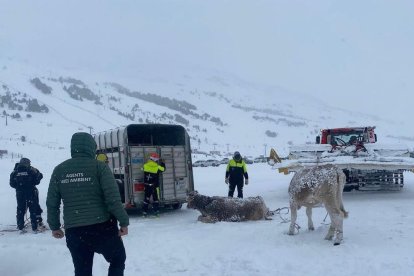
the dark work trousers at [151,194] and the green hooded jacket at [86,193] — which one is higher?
the green hooded jacket at [86,193]

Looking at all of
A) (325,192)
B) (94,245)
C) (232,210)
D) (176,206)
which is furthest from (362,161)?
(94,245)

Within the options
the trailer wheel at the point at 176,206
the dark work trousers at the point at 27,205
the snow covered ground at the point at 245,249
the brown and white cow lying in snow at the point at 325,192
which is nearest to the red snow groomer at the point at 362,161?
the snow covered ground at the point at 245,249

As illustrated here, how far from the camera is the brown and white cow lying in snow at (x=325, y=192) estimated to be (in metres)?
7.41

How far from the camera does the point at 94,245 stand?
14.6ft

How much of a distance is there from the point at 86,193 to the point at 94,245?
0.55 m

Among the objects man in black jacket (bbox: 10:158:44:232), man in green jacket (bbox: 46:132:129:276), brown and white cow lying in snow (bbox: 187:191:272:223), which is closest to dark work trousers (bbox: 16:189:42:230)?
man in black jacket (bbox: 10:158:44:232)

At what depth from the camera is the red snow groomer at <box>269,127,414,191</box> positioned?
12453mm

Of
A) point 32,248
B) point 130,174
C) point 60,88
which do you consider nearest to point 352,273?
point 32,248

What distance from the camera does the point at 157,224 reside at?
10.5 meters

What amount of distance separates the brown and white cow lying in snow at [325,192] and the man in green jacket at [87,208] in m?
4.21

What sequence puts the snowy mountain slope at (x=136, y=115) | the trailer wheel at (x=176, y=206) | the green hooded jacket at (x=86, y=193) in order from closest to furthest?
the green hooded jacket at (x=86, y=193) → the trailer wheel at (x=176, y=206) → the snowy mountain slope at (x=136, y=115)

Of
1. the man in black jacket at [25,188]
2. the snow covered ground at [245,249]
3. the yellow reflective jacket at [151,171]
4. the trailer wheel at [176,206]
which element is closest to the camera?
the snow covered ground at [245,249]

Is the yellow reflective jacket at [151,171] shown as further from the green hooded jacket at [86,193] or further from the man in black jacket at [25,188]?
the green hooded jacket at [86,193]

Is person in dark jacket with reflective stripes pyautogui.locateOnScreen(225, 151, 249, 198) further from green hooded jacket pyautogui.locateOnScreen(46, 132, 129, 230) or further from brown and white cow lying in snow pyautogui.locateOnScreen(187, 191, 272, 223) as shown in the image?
green hooded jacket pyautogui.locateOnScreen(46, 132, 129, 230)
